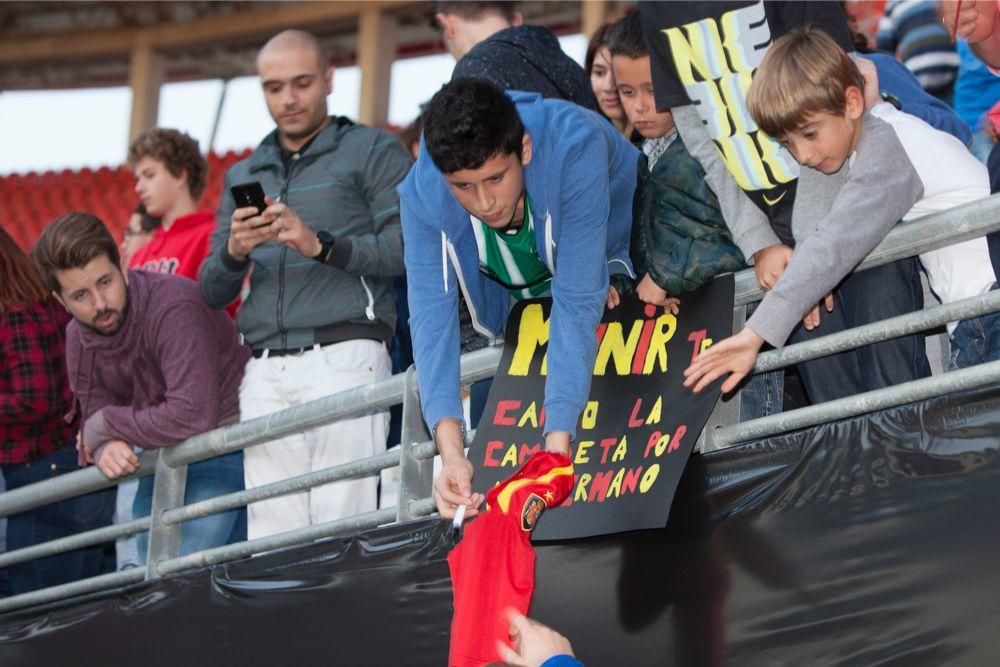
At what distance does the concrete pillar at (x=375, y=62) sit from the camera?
46.5 feet

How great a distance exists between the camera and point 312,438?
4004 millimetres

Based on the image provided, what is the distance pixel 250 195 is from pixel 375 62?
1084 cm

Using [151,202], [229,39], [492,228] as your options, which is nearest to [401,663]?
[492,228]

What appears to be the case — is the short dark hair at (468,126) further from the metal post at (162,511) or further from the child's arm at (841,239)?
the metal post at (162,511)

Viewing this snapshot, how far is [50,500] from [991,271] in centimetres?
309

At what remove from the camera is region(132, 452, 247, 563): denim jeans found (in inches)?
168

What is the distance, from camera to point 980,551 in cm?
243

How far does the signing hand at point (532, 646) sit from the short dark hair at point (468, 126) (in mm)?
925

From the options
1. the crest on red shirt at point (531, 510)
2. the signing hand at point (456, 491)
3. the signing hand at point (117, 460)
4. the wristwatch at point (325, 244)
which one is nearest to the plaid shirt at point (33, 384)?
the signing hand at point (117, 460)

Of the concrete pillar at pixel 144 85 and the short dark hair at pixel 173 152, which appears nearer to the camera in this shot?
the short dark hair at pixel 173 152

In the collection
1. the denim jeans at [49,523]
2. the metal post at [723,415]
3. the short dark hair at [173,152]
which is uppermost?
the short dark hair at [173,152]

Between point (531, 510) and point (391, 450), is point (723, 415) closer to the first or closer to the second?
point (531, 510)

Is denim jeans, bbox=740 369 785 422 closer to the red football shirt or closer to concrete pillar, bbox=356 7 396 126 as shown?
the red football shirt

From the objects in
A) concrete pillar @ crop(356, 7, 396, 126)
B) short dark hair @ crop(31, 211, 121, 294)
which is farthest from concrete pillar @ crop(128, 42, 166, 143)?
short dark hair @ crop(31, 211, 121, 294)
